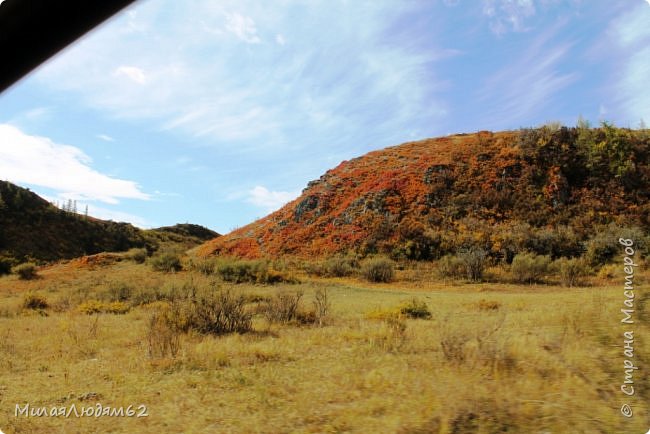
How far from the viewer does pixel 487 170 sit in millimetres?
36375

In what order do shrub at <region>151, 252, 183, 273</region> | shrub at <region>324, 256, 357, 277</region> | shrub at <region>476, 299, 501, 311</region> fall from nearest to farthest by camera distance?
1. shrub at <region>476, 299, 501, 311</region>
2. shrub at <region>324, 256, 357, 277</region>
3. shrub at <region>151, 252, 183, 273</region>

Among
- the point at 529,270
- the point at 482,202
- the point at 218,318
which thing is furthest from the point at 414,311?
the point at 482,202

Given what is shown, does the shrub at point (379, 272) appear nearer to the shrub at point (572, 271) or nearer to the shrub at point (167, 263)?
the shrub at point (572, 271)

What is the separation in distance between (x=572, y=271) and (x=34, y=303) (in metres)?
22.3

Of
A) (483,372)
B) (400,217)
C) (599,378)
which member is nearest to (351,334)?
(483,372)

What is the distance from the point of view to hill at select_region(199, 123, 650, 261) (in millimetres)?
27500

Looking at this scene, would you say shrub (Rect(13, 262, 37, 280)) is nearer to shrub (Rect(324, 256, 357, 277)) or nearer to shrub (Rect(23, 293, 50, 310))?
shrub (Rect(23, 293, 50, 310))

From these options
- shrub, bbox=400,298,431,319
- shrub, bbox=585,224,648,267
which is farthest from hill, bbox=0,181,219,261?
shrub, bbox=585,224,648,267

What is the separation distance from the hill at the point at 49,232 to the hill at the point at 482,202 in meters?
19.9

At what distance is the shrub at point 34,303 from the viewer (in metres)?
14.8

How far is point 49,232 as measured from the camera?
47375mm

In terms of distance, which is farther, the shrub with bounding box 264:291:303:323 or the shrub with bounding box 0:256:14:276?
the shrub with bounding box 0:256:14:276

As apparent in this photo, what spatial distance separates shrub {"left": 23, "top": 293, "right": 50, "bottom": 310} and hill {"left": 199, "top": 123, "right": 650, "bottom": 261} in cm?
1848

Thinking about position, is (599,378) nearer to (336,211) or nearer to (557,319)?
(557,319)
